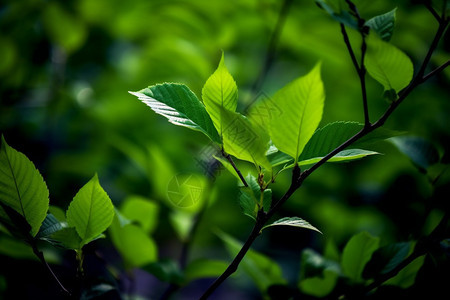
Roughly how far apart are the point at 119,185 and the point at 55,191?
226mm

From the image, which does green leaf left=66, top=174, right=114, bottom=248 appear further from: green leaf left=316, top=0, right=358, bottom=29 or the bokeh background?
the bokeh background

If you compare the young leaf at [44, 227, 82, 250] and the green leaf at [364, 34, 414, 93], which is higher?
the green leaf at [364, 34, 414, 93]

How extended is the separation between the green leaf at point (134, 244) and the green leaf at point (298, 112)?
14.2 inches

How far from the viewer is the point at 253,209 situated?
51cm

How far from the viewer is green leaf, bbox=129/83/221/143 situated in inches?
19.2

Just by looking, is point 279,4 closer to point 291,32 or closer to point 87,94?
point 291,32

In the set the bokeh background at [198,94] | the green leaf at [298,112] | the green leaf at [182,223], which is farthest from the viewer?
the bokeh background at [198,94]

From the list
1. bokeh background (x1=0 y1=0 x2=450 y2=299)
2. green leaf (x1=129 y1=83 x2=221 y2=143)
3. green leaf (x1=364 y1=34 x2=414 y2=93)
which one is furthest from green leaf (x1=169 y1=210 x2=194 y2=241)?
green leaf (x1=364 y1=34 x2=414 y2=93)

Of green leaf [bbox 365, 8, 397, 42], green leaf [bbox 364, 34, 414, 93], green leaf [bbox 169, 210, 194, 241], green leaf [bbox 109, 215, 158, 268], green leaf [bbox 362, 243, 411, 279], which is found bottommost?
green leaf [bbox 169, 210, 194, 241]

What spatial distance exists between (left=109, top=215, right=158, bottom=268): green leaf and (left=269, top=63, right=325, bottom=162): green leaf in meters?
0.36

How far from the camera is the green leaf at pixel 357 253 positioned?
2.14 feet

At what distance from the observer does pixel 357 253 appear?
2.16 feet

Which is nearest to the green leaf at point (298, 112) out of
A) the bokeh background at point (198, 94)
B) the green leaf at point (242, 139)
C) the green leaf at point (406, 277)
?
the green leaf at point (242, 139)

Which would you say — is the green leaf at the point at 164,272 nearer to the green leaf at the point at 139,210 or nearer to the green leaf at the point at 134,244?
the green leaf at the point at 134,244
